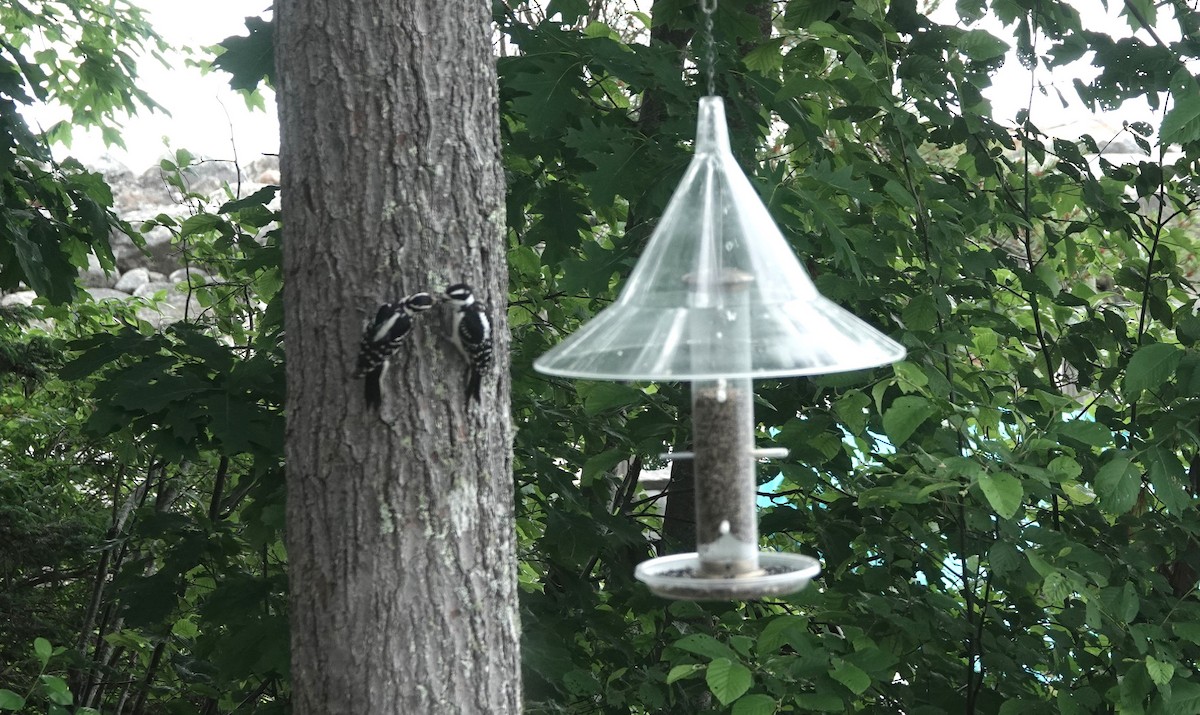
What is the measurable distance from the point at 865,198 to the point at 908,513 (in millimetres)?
906

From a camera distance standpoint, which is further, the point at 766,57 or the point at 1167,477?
the point at 766,57

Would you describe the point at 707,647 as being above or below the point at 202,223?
below

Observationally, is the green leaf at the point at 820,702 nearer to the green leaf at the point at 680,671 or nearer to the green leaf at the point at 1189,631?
the green leaf at the point at 680,671

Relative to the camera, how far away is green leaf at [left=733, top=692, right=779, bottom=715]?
225 cm

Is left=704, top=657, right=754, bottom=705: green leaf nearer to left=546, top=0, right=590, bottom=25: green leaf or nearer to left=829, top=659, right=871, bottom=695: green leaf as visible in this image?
left=829, top=659, right=871, bottom=695: green leaf

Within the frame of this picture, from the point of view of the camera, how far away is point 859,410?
248 centimetres

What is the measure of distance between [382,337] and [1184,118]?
1.71m

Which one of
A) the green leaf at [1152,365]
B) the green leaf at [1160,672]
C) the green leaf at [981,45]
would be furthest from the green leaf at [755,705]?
the green leaf at [981,45]

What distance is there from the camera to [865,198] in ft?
7.96

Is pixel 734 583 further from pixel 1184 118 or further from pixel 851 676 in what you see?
pixel 1184 118

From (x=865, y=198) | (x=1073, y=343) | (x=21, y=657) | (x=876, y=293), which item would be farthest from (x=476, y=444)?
(x=21, y=657)

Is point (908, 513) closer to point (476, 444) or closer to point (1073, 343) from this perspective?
point (1073, 343)

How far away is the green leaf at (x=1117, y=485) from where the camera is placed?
232 cm

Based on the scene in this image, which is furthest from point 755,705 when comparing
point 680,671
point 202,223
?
point 202,223
